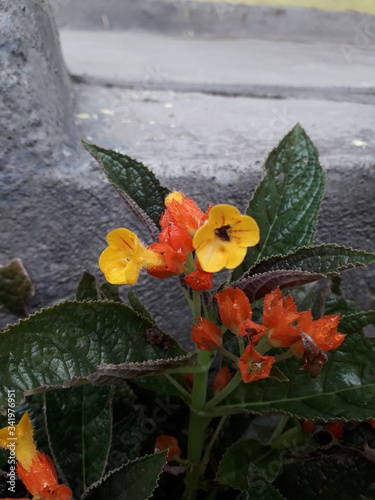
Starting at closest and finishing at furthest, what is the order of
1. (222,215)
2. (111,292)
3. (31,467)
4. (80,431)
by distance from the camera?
(222,215) → (31,467) → (80,431) → (111,292)

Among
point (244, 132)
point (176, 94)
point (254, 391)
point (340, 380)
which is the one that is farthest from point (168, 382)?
point (176, 94)

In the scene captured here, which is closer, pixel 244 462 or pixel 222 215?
pixel 222 215

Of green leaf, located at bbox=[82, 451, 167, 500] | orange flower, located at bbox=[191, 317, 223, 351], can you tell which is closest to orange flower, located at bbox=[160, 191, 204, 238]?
orange flower, located at bbox=[191, 317, 223, 351]

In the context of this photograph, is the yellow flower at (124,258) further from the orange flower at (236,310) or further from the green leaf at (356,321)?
the green leaf at (356,321)

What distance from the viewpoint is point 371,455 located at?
632 mm

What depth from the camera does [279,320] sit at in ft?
1.64

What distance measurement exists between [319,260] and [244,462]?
31cm

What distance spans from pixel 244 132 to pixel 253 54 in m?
0.79

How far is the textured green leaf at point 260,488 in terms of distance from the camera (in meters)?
0.58

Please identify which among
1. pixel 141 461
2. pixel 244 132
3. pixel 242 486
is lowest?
pixel 242 486

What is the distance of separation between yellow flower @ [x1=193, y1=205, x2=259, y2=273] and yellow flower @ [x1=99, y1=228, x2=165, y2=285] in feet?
0.22

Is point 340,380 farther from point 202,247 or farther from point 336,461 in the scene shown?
point 202,247

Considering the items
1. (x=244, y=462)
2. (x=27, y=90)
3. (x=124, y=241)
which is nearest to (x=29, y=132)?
(x=27, y=90)

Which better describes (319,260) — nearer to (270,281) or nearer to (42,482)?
(270,281)
